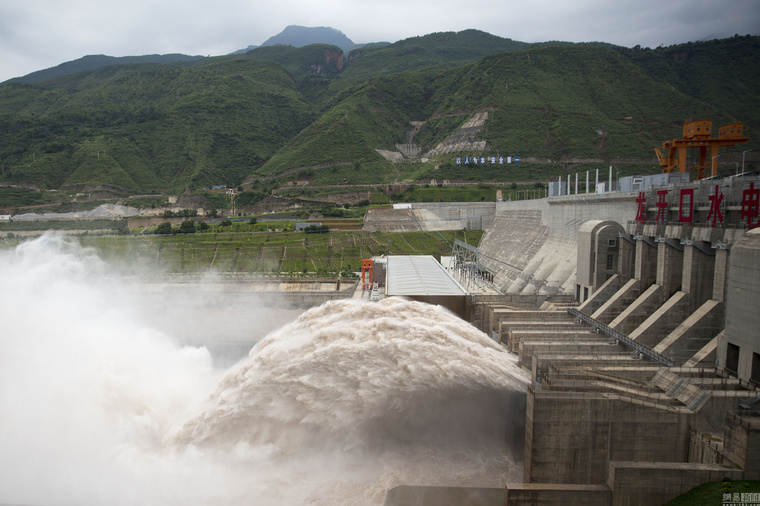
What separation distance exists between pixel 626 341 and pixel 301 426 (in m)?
11.8

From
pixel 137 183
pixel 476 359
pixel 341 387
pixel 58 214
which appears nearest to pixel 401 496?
pixel 341 387

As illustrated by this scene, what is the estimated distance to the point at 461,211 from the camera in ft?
203

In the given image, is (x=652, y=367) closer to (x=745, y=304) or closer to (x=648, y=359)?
(x=648, y=359)

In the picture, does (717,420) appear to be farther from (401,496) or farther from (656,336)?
(401,496)

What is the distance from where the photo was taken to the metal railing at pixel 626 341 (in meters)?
15.9

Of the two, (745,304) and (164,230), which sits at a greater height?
(745,304)

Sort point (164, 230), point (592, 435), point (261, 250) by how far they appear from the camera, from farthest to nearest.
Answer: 1. point (164, 230)
2. point (261, 250)
3. point (592, 435)

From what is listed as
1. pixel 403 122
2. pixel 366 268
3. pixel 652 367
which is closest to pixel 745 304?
pixel 652 367

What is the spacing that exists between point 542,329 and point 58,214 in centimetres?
7154

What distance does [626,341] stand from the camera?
17391mm

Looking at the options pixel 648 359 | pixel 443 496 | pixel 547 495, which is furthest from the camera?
pixel 648 359

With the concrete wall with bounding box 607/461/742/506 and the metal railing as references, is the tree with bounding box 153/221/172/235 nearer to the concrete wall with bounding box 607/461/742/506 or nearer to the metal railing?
the metal railing

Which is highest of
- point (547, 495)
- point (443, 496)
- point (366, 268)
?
point (366, 268)

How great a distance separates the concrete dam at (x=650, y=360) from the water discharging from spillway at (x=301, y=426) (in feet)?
6.29
